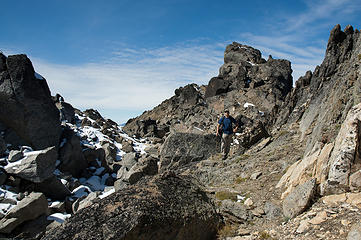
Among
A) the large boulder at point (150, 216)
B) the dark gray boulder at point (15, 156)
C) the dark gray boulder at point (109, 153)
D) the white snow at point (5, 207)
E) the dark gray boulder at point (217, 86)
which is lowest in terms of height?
the white snow at point (5, 207)

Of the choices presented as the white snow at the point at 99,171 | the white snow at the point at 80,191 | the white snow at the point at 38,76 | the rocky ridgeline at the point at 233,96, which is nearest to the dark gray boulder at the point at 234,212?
the white snow at the point at 80,191

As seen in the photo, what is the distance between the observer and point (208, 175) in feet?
45.9

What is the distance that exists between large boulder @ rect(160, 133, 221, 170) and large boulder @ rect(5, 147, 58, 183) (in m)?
15.5

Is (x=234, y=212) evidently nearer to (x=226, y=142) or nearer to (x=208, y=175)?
(x=208, y=175)

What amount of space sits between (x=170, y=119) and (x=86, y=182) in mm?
34966

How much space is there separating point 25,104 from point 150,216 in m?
34.7

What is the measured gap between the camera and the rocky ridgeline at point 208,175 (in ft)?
19.6

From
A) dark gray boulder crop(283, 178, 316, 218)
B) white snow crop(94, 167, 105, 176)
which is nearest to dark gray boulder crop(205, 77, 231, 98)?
white snow crop(94, 167, 105, 176)

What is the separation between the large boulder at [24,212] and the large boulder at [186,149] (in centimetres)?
1152

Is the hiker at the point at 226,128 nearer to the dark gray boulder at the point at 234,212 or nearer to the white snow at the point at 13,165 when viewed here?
the dark gray boulder at the point at 234,212

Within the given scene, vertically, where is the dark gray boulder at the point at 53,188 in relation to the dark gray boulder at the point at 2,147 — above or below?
below

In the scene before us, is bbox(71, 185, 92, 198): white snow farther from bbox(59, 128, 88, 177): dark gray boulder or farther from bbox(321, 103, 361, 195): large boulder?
bbox(321, 103, 361, 195): large boulder

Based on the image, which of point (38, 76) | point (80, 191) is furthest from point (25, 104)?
point (80, 191)

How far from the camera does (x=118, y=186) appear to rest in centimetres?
2478
